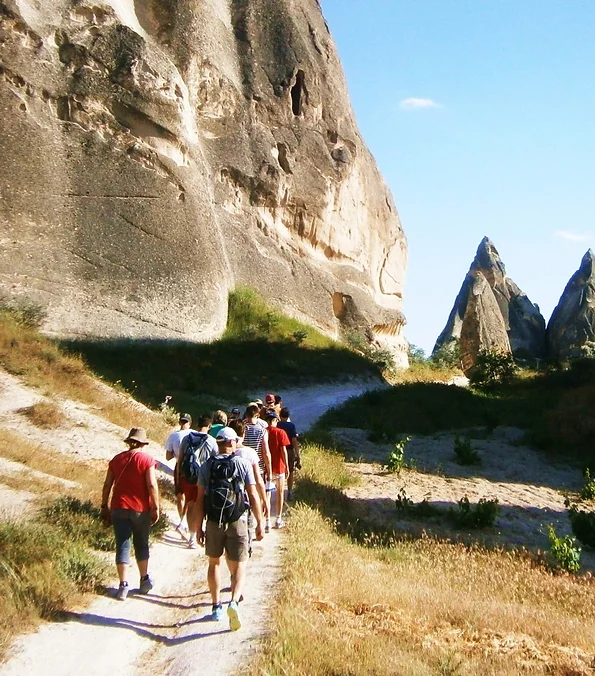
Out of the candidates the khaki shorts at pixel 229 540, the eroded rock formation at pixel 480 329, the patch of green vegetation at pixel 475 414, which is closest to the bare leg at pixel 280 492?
the khaki shorts at pixel 229 540

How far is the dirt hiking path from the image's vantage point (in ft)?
14.5

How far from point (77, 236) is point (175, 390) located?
508cm

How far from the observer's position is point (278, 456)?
846 cm

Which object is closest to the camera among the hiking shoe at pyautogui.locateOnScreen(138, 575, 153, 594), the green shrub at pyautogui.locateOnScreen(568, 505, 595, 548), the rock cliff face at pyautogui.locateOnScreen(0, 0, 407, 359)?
the hiking shoe at pyautogui.locateOnScreen(138, 575, 153, 594)

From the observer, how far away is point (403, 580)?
656cm

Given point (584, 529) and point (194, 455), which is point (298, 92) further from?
point (194, 455)

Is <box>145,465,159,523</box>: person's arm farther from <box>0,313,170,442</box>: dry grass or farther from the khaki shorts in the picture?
<box>0,313,170,442</box>: dry grass

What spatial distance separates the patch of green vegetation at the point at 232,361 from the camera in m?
17.7

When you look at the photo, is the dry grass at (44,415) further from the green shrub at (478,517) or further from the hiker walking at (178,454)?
the green shrub at (478,517)

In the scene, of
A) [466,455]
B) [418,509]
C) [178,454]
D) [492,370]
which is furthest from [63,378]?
[492,370]

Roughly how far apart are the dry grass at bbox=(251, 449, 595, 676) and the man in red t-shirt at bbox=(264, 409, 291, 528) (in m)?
0.41

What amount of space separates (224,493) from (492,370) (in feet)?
79.6

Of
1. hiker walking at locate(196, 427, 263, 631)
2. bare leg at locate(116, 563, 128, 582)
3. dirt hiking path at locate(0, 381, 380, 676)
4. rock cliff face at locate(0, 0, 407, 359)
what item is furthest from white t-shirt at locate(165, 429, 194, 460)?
rock cliff face at locate(0, 0, 407, 359)

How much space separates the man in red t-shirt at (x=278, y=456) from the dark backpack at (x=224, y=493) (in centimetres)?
300
